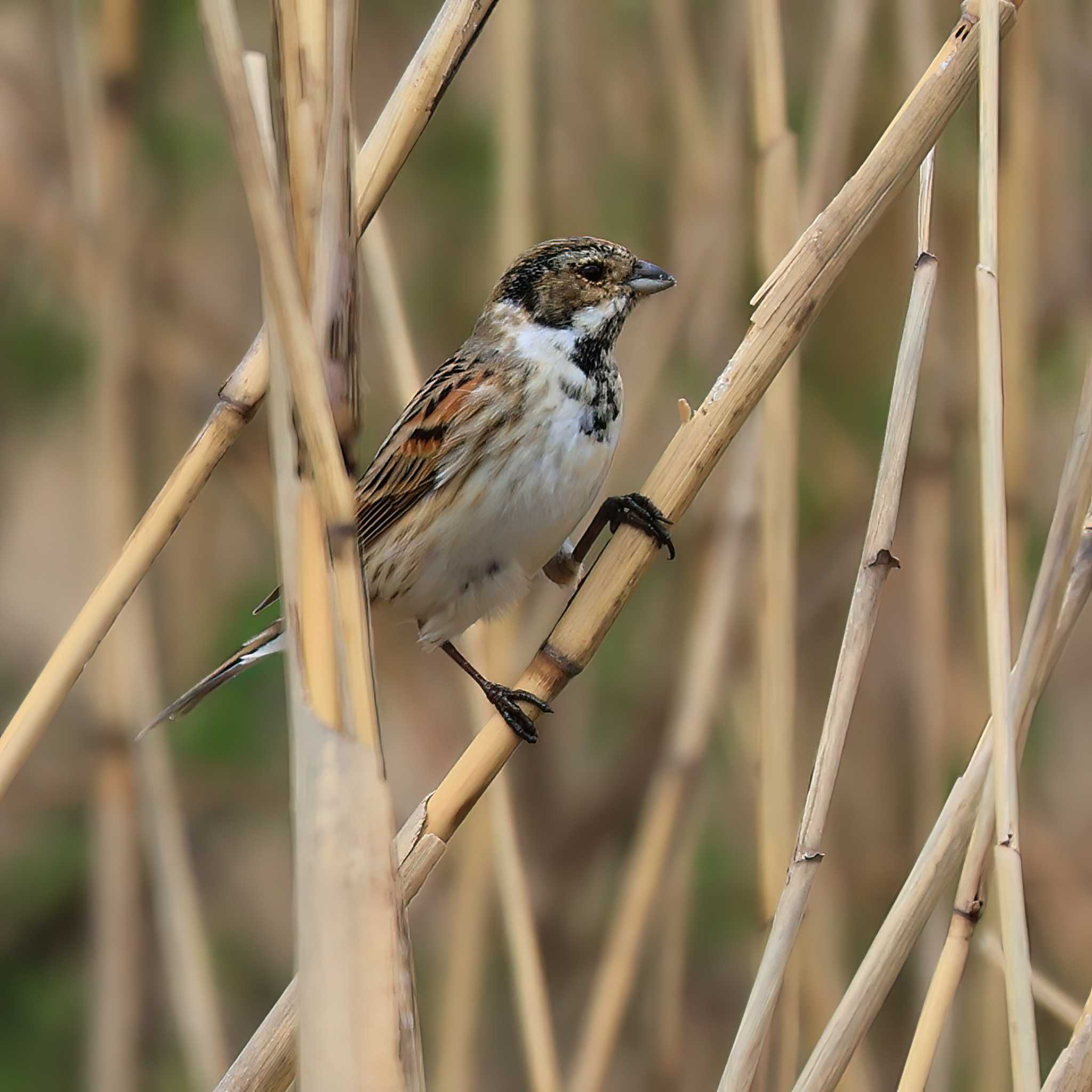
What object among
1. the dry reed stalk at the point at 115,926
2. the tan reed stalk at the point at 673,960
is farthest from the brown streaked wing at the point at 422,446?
the tan reed stalk at the point at 673,960

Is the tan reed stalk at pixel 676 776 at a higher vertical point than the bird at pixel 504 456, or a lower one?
lower

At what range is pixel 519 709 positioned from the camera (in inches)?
68.1

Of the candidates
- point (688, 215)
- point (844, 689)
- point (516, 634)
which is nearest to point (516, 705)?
point (844, 689)

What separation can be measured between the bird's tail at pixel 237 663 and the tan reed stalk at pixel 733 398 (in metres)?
0.70

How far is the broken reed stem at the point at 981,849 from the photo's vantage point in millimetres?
1408

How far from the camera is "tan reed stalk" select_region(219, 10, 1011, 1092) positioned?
142cm

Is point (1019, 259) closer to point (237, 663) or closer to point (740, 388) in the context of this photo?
point (740, 388)

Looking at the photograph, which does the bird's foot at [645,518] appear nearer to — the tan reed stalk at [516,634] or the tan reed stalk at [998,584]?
the tan reed stalk at [998,584]

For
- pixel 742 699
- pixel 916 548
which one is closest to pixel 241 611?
pixel 742 699

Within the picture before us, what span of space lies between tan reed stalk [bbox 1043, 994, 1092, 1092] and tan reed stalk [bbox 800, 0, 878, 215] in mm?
1247

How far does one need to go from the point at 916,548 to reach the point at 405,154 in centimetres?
135

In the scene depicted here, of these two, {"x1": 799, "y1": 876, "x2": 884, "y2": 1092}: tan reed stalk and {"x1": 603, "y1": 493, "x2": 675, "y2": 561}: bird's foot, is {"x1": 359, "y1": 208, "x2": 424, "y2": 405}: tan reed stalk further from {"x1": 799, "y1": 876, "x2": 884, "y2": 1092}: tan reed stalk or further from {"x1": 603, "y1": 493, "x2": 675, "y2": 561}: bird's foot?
{"x1": 799, "y1": 876, "x2": 884, "y2": 1092}: tan reed stalk

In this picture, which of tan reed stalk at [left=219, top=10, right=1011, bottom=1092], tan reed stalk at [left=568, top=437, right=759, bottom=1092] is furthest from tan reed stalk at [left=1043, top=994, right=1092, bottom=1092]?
tan reed stalk at [left=568, top=437, right=759, bottom=1092]

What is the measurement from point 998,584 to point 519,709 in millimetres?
622
